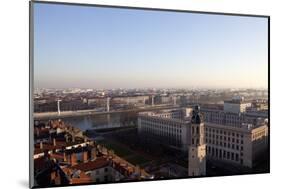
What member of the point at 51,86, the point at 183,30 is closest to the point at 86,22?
the point at 51,86

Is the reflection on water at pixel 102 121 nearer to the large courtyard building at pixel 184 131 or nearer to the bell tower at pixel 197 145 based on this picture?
the large courtyard building at pixel 184 131

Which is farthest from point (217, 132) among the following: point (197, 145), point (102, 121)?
point (102, 121)

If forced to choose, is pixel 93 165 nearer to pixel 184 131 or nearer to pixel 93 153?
pixel 93 153

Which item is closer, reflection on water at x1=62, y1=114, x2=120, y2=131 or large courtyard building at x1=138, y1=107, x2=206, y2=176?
reflection on water at x1=62, y1=114, x2=120, y2=131

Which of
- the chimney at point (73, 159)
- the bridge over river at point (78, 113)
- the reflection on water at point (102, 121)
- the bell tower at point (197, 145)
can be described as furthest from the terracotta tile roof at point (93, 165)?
the bell tower at point (197, 145)

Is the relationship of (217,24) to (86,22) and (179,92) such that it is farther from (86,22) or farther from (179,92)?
(86,22)

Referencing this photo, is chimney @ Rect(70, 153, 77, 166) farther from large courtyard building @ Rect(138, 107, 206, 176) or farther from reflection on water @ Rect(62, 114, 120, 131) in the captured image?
large courtyard building @ Rect(138, 107, 206, 176)

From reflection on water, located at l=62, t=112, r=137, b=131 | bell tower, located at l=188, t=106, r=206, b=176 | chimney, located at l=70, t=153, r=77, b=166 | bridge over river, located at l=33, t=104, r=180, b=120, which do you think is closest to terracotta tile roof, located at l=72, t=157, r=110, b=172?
chimney, located at l=70, t=153, r=77, b=166
